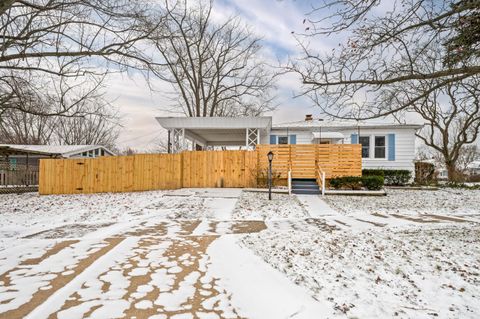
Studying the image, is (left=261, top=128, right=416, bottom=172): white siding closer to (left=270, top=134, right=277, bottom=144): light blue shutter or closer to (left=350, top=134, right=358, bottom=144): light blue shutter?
(left=350, top=134, right=358, bottom=144): light blue shutter

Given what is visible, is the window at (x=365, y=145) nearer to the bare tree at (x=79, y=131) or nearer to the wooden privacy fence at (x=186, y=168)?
the wooden privacy fence at (x=186, y=168)

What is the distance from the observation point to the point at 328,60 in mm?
4461

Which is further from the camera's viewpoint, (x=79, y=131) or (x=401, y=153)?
(x=79, y=131)

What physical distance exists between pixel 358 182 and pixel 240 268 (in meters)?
10.7

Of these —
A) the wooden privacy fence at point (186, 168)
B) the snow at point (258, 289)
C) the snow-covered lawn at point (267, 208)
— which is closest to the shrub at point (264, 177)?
the wooden privacy fence at point (186, 168)

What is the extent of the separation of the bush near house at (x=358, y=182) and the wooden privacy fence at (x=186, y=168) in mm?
676

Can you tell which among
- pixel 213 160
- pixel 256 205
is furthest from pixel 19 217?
pixel 213 160

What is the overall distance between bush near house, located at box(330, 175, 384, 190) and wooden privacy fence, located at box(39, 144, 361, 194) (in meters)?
0.68

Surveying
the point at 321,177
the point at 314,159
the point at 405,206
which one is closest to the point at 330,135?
the point at 314,159

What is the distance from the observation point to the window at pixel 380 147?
1716 centimetres

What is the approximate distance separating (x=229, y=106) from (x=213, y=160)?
15.5m

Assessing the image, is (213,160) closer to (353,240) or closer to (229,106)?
(353,240)

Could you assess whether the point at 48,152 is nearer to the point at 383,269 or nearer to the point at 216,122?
the point at 216,122

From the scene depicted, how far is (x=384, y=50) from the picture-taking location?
443 centimetres
